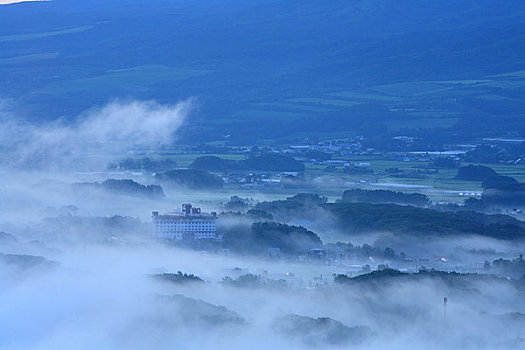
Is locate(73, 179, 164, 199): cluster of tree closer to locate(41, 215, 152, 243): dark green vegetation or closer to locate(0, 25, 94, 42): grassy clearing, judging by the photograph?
locate(41, 215, 152, 243): dark green vegetation

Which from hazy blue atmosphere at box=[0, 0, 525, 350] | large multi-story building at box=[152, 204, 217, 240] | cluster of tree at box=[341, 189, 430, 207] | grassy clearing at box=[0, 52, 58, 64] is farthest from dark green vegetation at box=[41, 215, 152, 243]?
grassy clearing at box=[0, 52, 58, 64]

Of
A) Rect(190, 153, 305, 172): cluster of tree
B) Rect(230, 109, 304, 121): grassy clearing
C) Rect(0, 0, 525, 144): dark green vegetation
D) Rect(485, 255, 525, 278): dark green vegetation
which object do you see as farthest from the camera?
Rect(230, 109, 304, 121): grassy clearing

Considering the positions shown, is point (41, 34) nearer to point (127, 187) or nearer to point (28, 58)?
point (28, 58)

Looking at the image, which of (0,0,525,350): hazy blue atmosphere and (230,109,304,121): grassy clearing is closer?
(0,0,525,350): hazy blue atmosphere

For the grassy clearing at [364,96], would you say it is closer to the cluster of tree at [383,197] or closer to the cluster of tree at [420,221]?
the cluster of tree at [383,197]

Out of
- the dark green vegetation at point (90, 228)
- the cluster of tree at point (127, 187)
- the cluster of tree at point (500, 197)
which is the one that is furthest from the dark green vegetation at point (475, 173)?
the dark green vegetation at point (90, 228)

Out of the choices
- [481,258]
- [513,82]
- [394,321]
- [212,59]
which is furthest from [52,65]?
[394,321]
